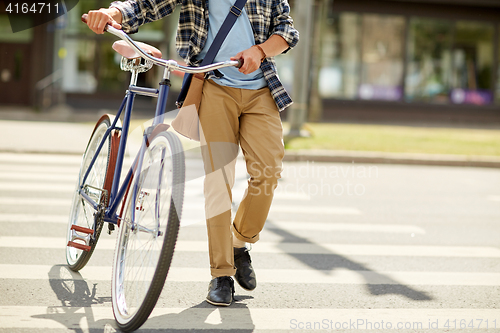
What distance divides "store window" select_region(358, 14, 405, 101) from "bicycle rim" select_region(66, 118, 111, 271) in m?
17.3

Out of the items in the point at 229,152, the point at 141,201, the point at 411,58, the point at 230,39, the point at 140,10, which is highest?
the point at 411,58

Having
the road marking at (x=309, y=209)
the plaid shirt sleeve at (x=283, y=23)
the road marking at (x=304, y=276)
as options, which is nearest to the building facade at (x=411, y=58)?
the road marking at (x=309, y=209)

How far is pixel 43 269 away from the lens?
3621 millimetres

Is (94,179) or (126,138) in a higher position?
(126,138)

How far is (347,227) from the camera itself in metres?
5.32

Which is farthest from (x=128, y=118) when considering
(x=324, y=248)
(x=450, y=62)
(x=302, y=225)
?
(x=450, y=62)

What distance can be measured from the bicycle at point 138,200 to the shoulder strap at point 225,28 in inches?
10.9

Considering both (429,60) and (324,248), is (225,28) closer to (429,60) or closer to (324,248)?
(324,248)

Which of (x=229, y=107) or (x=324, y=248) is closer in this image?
(x=229, y=107)

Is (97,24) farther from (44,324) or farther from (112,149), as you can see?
(44,324)

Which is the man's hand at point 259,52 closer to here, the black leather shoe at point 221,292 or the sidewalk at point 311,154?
the black leather shoe at point 221,292

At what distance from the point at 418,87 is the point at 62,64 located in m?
11.6

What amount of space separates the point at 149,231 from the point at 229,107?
81 cm

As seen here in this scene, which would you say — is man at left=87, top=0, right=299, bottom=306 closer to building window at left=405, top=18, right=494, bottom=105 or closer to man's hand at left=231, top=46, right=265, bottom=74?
man's hand at left=231, top=46, right=265, bottom=74
